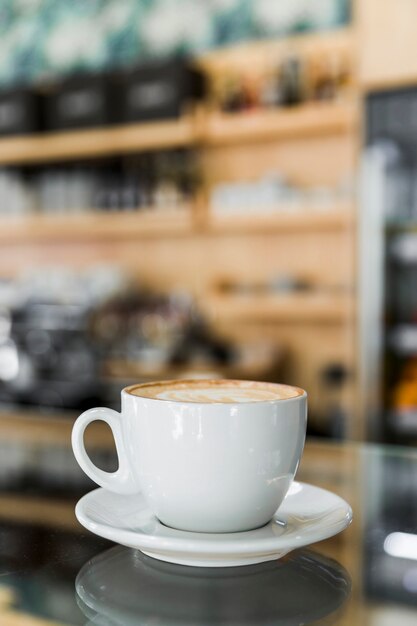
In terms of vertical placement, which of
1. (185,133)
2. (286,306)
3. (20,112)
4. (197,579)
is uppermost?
(20,112)

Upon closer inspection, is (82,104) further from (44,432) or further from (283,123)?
(44,432)

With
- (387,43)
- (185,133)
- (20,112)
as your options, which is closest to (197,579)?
(387,43)

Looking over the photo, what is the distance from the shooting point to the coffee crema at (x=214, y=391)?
540 mm

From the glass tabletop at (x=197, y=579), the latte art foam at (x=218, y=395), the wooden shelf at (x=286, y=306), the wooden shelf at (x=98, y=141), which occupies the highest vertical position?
the wooden shelf at (x=98, y=141)

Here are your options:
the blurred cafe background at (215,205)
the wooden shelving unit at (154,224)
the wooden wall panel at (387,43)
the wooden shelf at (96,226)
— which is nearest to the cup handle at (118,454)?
the blurred cafe background at (215,205)

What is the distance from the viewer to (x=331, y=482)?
733 mm

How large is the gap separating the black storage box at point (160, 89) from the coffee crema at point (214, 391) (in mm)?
3163

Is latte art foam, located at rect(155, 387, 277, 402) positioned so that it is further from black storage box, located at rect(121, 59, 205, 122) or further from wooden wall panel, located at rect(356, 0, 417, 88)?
black storage box, located at rect(121, 59, 205, 122)

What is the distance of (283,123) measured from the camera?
3385 millimetres

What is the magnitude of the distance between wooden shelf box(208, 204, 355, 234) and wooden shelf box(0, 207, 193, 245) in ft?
0.61

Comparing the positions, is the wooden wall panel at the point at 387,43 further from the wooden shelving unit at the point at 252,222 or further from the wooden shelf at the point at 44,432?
the wooden shelf at the point at 44,432

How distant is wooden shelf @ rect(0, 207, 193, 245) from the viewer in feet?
12.0

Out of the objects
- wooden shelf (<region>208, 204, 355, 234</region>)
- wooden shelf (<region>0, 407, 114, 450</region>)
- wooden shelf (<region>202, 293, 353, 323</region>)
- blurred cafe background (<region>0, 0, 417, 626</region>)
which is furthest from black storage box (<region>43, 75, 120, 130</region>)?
wooden shelf (<region>0, 407, 114, 450</region>)

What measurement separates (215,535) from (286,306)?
9.69 feet
